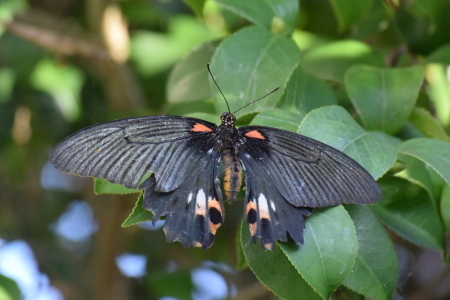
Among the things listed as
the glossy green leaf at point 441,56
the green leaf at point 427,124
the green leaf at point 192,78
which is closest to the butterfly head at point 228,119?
the green leaf at point 192,78

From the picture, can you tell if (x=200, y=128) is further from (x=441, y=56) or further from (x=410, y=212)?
(x=441, y=56)

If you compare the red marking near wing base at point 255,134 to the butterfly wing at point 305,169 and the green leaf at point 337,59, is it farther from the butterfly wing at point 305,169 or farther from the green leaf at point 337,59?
the green leaf at point 337,59

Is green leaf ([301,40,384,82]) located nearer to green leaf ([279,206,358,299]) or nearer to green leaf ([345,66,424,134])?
green leaf ([345,66,424,134])

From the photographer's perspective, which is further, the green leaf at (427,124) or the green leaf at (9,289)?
the green leaf at (9,289)

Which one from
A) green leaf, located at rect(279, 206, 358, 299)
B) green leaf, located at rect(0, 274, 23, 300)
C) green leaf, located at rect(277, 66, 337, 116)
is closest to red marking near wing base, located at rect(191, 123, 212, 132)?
green leaf, located at rect(277, 66, 337, 116)

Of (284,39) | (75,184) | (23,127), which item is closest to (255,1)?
(284,39)
